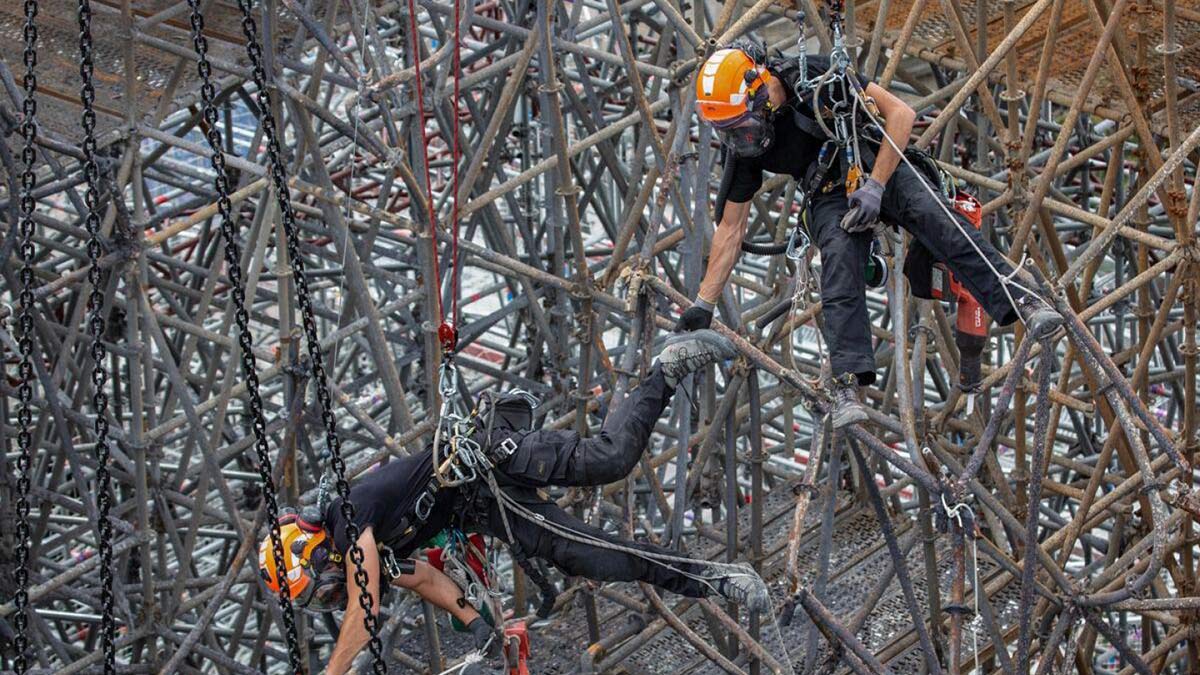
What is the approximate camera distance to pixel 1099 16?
1348cm

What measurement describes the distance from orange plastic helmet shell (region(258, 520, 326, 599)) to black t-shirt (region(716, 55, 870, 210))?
3.12 m

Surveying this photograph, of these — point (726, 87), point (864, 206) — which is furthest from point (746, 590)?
point (726, 87)

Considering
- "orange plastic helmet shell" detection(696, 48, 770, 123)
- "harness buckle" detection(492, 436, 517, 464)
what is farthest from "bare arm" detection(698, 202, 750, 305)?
"harness buckle" detection(492, 436, 517, 464)

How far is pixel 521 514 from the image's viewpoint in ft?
38.0

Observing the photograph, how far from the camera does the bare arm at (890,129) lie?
11008mm

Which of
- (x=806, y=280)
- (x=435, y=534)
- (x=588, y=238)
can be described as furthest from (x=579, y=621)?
(x=588, y=238)

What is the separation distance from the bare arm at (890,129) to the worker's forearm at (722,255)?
106cm

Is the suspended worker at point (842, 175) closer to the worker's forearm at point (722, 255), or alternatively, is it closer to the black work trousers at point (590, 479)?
the worker's forearm at point (722, 255)

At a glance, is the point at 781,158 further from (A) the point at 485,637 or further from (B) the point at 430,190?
(A) the point at 485,637

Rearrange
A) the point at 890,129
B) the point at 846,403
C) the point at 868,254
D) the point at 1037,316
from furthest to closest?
the point at 868,254
the point at 890,129
the point at 846,403
the point at 1037,316

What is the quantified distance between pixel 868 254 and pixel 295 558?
3733mm

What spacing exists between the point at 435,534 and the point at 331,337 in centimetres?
222

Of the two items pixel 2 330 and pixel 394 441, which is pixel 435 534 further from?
pixel 2 330

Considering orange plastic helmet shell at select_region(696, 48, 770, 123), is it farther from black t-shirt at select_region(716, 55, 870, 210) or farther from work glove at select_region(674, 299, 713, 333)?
work glove at select_region(674, 299, 713, 333)
